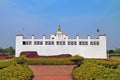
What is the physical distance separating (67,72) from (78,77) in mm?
3566

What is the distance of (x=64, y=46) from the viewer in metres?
27.4

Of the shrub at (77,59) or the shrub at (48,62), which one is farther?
the shrub at (48,62)

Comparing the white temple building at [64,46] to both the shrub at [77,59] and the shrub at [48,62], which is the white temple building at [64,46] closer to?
the shrub at [48,62]

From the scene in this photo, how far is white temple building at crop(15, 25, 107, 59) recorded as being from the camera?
2711 centimetres

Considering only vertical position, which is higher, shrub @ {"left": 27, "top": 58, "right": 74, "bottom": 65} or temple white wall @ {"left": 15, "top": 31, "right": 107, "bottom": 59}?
temple white wall @ {"left": 15, "top": 31, "right": 107, "bottom": 59}

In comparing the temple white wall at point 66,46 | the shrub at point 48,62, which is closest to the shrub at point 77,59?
the shrub at point 48,62

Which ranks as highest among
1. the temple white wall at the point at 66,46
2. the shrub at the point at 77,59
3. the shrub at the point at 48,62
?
the temple white wall at the point at 66,46

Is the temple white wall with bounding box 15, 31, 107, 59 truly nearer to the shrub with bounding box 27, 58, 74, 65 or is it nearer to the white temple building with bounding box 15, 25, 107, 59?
the white temple building with bounding box 15, 25, 107, 59

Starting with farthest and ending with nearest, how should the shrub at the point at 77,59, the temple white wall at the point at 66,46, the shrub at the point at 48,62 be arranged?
the temple white wall at the point at 66,46
the shrub at the point at 48,62
the shrub at the point at 77,59

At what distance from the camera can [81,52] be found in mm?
27266

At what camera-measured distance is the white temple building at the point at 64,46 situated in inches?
1067

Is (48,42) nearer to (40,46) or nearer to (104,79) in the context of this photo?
(40,46)

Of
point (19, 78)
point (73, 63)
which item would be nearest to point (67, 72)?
point (73, 63)

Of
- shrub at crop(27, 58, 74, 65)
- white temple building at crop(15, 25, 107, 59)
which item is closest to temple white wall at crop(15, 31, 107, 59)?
white temple building at crop(15, 25, 107, 59)
